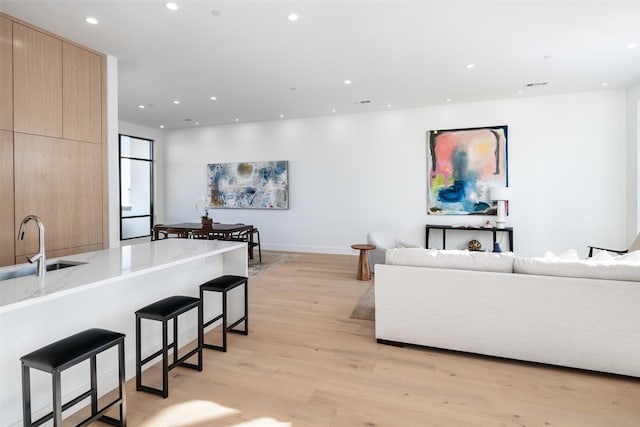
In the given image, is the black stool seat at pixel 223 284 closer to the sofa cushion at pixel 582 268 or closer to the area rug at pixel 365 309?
the area rug at pixel 365 309

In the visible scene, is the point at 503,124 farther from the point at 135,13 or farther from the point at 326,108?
the point at 135,13

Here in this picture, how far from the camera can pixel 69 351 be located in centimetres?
158

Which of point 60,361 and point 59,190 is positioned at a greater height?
point 59,190

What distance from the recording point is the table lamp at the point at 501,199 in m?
5.82

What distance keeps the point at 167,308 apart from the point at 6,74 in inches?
116

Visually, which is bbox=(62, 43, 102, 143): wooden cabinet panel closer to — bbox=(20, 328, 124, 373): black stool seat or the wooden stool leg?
bbox=(20, 328, 124, 373): black stool seat

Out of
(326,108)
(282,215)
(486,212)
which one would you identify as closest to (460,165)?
(486,212)

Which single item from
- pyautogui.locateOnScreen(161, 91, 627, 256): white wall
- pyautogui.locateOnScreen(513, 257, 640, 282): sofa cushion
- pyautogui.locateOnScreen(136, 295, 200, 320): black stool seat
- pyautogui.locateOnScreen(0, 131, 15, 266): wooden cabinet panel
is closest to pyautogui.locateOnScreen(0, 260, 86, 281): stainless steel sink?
pyautogui.locateOnScreen(136, 295, 200, 320): black stool seat

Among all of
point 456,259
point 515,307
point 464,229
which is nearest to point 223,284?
point 456,259

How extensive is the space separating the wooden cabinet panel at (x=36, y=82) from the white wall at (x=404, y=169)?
4525mm

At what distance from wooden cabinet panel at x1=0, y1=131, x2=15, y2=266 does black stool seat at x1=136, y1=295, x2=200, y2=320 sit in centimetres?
216

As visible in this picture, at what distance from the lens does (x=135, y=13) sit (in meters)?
3.15

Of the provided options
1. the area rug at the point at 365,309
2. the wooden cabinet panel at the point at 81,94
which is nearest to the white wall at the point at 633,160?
the area rug at the point at 365,309

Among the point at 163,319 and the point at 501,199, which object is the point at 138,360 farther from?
the point at 501,199
